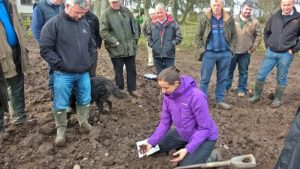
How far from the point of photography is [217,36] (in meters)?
6.30

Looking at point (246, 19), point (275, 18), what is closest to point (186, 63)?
point (246, 19)

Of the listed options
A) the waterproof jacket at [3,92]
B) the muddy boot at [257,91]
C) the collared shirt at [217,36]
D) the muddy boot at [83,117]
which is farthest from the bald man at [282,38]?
the waterproof jacket at [3,92]

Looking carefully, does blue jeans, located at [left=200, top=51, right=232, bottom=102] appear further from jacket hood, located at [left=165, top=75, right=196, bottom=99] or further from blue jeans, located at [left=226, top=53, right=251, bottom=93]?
jacket hood, located at [left=165, top=75, right=196, bottom=99]

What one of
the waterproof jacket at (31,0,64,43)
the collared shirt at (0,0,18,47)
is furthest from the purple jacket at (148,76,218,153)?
the waterproof jacket at (31,0,64,43)

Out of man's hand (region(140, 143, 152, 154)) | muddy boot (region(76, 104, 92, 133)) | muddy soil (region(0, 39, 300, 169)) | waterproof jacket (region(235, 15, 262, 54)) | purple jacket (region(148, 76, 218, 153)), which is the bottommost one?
muddy soil (region(0, 39, 300, 169))

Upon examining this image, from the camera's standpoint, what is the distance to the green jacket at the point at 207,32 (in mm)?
6285

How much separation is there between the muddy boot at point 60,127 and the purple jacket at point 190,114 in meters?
1.31

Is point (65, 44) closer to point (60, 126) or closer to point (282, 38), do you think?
point (60, 126)

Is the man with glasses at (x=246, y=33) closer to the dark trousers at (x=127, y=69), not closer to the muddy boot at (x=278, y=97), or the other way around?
the muddy boot at (x=278, y=97)

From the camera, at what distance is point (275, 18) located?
6613mm

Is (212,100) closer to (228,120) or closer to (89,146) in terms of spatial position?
(228,120)

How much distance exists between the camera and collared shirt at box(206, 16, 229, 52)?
6.29 m

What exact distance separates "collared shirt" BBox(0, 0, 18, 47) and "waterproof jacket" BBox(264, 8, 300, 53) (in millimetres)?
4454

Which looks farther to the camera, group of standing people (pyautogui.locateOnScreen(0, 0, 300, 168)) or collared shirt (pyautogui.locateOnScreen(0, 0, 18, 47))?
collared shirt (pyautogui.locateOnScreen(0, 0, 18, 47))
